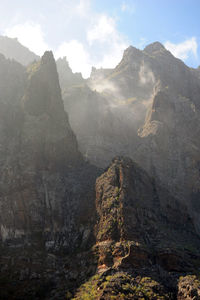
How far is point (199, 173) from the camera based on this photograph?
75.0 m

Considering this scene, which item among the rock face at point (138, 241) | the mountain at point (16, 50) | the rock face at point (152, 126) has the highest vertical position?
the mountain at point (16, 50)

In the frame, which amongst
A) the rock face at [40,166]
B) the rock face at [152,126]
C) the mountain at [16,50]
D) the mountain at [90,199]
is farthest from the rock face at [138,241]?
the mountain at [16,50]

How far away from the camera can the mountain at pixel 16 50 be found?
146000mm

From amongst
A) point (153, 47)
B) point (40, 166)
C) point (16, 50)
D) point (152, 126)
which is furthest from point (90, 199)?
point (153, 47)

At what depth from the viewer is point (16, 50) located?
150m

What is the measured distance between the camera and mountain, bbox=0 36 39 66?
146 metres

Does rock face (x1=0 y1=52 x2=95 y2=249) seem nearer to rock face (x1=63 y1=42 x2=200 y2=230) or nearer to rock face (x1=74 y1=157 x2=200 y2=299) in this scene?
rock face (x1=74 y1=157 x2=200 y2=299)

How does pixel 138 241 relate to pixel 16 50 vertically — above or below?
below

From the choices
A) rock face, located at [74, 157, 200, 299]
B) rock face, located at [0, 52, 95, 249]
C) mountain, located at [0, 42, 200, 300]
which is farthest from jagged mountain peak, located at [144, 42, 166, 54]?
rock face, located at [74, 157, 200, 299]

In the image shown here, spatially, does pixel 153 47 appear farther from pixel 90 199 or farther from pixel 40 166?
pixel 90 199

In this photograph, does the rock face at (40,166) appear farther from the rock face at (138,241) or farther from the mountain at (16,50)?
the mountain at (16,50)

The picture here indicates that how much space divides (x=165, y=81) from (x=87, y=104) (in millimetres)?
42431

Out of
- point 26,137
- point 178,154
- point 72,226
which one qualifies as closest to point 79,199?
point 72,226

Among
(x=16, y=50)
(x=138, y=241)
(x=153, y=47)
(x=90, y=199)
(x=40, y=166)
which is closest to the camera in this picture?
(x=138, y=241)
